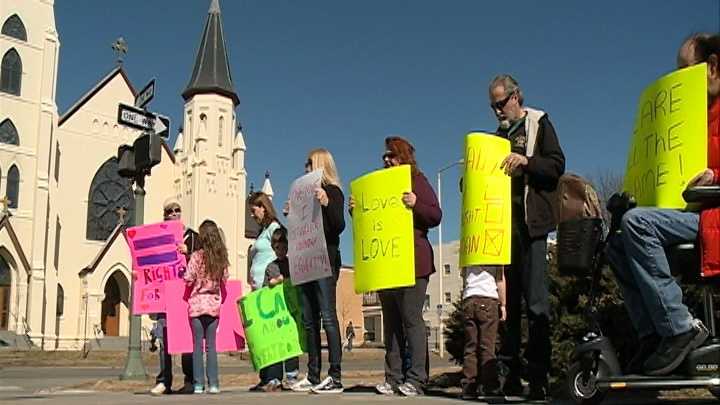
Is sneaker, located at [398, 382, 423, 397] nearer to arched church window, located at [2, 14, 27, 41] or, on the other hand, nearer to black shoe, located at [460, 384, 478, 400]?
black shoe, located at [460, 384, 478, 400]

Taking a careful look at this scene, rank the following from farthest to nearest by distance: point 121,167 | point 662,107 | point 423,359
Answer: point 121,167
point 423,359
point 662,107

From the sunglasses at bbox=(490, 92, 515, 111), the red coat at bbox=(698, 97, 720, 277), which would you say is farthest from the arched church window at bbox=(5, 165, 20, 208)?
the red coat at bbox=(698, 97, 720, 277)

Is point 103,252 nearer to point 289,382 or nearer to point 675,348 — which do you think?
point 289,382

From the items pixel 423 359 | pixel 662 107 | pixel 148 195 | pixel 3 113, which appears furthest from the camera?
pixel 148 195

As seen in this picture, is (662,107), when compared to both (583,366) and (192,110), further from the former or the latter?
(192,110)

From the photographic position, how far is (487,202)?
603 centimetres

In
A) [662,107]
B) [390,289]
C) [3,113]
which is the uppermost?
[3,113]

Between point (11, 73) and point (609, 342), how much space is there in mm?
43402

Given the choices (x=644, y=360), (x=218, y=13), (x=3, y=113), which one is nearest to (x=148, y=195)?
(x=3, y=113)

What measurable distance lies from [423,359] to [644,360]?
2550 millimetres

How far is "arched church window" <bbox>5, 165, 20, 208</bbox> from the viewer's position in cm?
4075

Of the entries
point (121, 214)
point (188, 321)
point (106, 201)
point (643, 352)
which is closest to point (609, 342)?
point (643, 352)

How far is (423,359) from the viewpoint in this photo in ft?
21.9

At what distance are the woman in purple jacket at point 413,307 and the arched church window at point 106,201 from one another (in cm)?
4121
